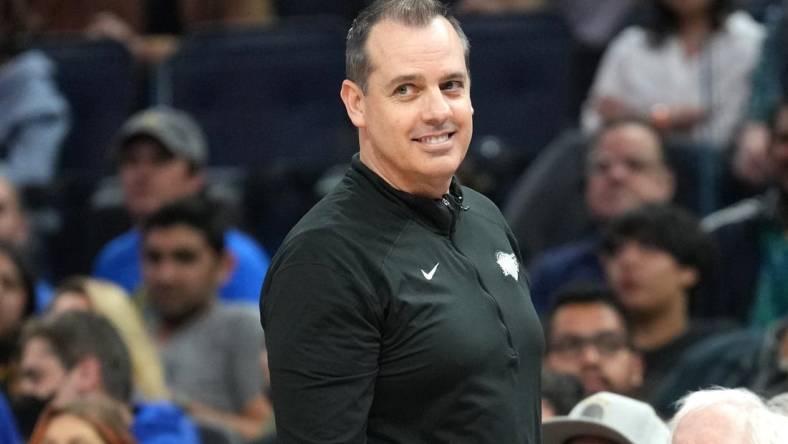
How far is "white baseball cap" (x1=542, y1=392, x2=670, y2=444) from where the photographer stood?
3428mm

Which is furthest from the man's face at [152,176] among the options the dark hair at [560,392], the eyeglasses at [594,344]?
the dark hair at [560,392]

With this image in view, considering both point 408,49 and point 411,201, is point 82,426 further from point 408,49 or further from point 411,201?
point 408,49

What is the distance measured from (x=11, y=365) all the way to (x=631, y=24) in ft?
10.2

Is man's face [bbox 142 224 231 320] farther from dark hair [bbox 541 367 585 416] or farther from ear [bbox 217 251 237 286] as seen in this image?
dark hair [bbox 541 367 585 416]

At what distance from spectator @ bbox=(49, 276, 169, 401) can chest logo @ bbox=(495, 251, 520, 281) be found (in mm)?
3011

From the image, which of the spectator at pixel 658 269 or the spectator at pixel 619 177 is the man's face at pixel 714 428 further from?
the spectator at pixel 619 177

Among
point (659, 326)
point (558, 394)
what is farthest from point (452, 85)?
point (659, 326)

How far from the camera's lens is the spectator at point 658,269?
5.88m

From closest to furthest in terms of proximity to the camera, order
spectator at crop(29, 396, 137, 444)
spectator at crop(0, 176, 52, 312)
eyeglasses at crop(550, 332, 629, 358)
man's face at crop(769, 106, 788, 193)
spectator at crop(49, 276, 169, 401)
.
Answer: spectator at crop(29, 396, 137, 444)
eyeglasses at crop(550, 332, 629, 358)
spectator at crop(49, 276, 169, 401)
man's face at crop(769, 106, 788, 193)
spectator at crop(0, 176, 52, 312)

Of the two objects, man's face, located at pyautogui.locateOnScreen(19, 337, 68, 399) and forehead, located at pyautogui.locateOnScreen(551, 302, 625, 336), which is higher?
forehead, located at pyautogui.locateOnScreen(551, 302, 625, 336)

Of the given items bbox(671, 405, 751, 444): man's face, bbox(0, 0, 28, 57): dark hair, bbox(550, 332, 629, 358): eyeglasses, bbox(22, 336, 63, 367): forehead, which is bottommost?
bbox(22, 336, 63, 367): forehead

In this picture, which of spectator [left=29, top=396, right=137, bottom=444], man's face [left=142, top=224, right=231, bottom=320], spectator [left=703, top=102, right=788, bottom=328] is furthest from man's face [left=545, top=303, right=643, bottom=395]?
man's face [left=142, top=224, right=231, bottom=320]

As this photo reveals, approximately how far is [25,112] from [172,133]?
1.03m

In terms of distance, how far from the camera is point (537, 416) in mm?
2799
